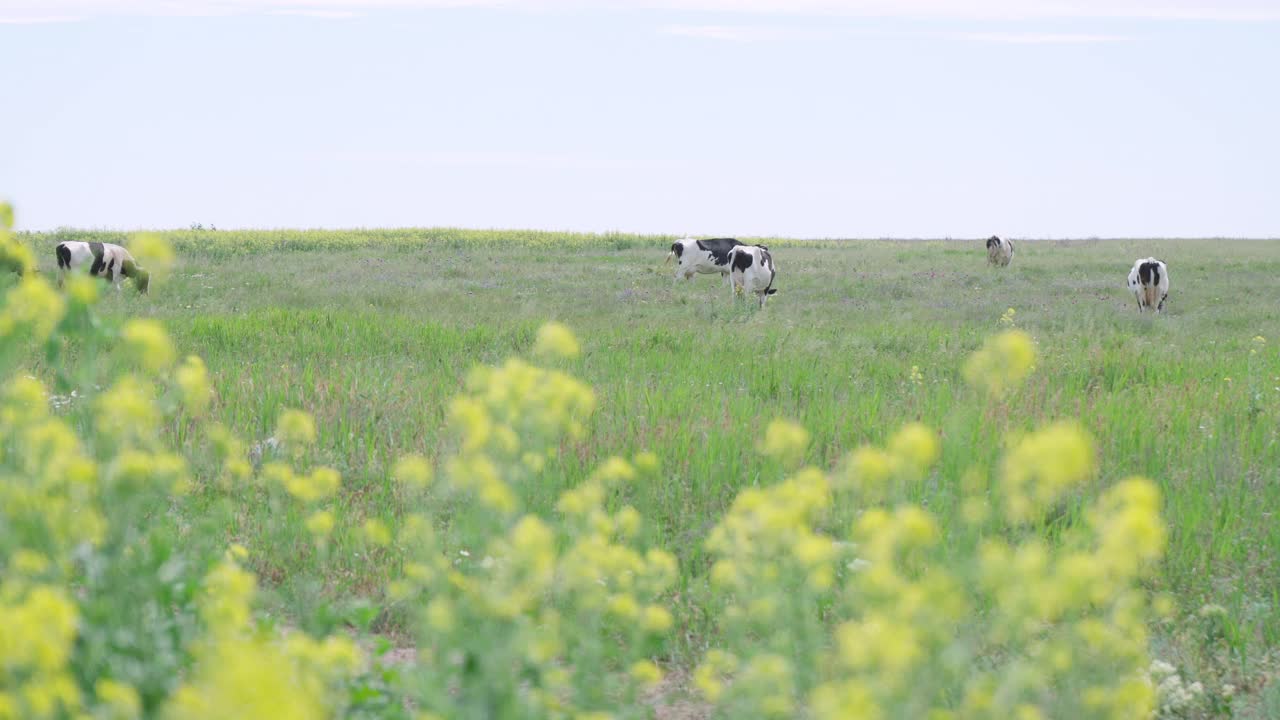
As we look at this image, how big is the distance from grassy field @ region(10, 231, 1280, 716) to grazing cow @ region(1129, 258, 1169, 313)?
0.35 m

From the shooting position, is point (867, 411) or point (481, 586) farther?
point (867, 411)

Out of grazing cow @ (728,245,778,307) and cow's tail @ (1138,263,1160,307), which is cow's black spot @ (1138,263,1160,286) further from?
grazing cow @ (728,245,778,307)

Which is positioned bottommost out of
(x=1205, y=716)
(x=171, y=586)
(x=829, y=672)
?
(x=1205, y=716)

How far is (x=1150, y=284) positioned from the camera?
20859 mm

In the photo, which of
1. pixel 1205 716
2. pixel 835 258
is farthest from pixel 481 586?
pixel 835 258

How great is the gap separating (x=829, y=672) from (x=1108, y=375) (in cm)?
809

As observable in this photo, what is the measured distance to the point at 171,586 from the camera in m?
3.13

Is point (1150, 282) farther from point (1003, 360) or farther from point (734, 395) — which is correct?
point (1003, 360)

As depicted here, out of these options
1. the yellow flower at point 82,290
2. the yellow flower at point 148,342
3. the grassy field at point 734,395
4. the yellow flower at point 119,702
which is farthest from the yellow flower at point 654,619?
the yellow flower at point 82,290

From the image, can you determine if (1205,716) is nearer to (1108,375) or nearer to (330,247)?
(1108,375)

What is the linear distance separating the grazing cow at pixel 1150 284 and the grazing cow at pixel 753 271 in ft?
22.4

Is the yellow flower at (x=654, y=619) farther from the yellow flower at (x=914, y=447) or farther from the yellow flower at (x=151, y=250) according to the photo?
the yellow flower at (x=151, y=250)

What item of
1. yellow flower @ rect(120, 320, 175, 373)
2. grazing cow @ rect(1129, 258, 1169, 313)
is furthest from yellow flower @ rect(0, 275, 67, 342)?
grazing cow @ rect(1129, 258, 1169, 313)

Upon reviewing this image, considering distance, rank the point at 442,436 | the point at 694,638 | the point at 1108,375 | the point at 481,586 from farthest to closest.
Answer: the point at 1108,375 < the point at 442,436 < the point at 694,638 < the point at 481,586
